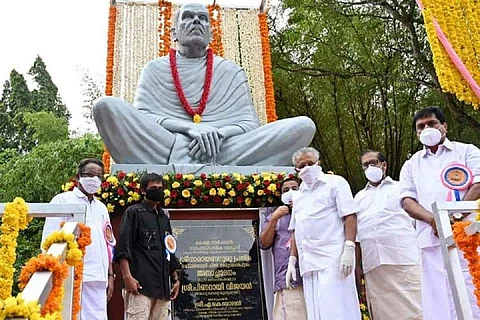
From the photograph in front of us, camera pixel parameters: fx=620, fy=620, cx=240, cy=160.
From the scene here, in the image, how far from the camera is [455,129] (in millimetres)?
11484

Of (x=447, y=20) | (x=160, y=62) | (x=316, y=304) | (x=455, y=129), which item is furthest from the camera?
(x=455, y=129)

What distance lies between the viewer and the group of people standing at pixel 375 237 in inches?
150

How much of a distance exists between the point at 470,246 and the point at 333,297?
126 centimetres

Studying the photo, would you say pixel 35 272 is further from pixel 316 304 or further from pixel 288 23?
pixel 288 23

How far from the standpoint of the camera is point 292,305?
439 centimetres

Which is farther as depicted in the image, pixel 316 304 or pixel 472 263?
pixel 316 304

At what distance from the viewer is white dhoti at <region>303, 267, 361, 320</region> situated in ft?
12.9

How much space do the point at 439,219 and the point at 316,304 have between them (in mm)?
1239

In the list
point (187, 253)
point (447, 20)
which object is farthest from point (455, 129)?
point (187, 253)

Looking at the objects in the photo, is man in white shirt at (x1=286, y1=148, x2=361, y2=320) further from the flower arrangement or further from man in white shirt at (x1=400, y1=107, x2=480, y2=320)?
the flower arrangement

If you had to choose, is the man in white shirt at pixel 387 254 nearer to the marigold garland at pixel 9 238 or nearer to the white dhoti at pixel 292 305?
the white dhoti at pixel 292 305

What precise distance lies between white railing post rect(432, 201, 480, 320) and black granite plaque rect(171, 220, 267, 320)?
2.35m

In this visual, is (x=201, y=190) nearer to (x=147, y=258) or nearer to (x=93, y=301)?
(x=147, y=258)

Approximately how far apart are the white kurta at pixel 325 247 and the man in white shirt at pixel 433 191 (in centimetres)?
43
